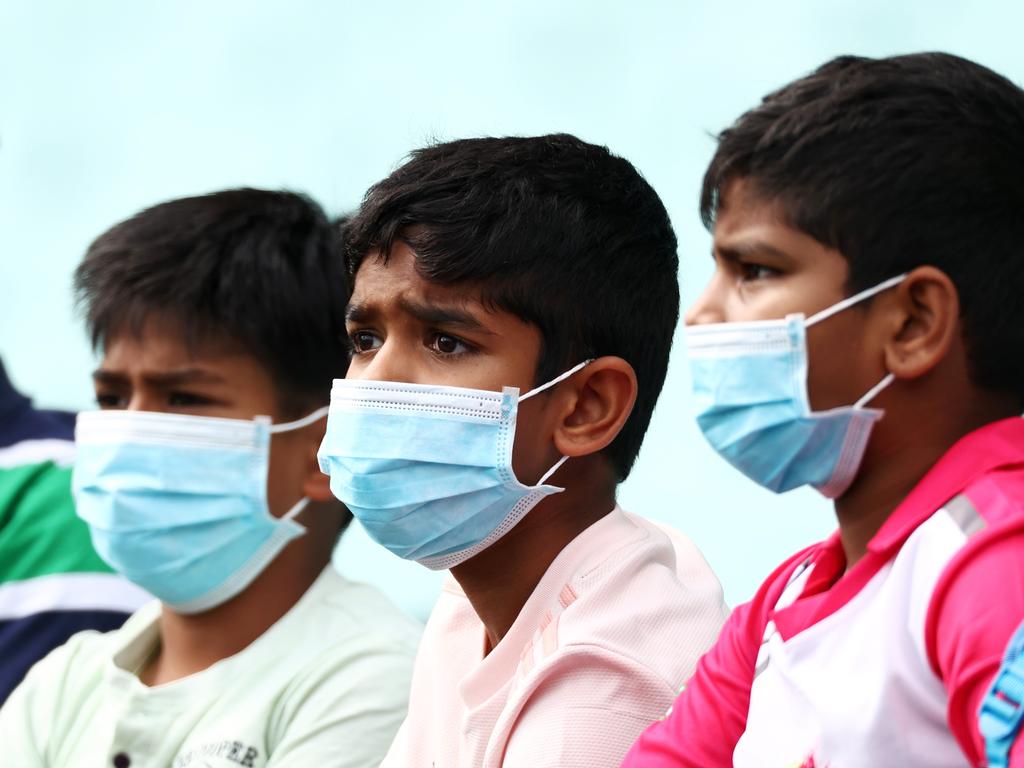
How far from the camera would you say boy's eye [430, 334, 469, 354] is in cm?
244

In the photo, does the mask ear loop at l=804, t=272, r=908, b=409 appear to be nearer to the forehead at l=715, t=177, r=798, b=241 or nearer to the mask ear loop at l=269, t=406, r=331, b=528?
the forehead at l=715, t=177, r=798, b=241

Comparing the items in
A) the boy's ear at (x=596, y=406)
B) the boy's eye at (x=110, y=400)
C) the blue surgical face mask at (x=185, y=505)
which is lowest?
the blue surgical face mask at (x=185, y=505)

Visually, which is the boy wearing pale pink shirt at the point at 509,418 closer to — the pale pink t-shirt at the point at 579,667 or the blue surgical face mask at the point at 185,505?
the pale pink t-shirt at the point at 579,667

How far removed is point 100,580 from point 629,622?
1782mm

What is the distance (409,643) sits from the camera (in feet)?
9.98

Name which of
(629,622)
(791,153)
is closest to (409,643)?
(629,622)

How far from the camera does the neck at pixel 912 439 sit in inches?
73.2

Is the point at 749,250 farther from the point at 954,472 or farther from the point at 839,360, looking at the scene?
the point at 954,472

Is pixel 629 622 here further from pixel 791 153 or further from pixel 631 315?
pixel 791 153

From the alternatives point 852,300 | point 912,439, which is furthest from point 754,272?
point 912,439

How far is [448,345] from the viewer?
2.45 meters

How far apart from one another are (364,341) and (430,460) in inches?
12.6

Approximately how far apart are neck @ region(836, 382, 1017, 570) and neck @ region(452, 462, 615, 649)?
0.71 meters

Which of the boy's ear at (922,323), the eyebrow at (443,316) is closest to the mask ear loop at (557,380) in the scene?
the eyebrow at (443,316)
